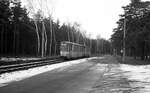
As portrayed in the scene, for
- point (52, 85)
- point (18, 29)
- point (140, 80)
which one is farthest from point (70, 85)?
point (18, 29)

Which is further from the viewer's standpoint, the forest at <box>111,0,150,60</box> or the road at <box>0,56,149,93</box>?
the forest at <box>111,0,150,60</box>

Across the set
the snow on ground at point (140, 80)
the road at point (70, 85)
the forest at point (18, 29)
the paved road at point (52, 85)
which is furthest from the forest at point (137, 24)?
the paved road at point (52, 85)

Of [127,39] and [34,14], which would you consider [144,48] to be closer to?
[127,39]

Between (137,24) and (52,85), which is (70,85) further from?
(137,24)

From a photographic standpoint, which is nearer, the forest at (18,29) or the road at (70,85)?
the road at (70,85)

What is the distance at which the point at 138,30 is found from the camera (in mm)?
43219

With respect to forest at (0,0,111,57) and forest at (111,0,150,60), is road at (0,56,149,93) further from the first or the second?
forest at (0,0,111,57)

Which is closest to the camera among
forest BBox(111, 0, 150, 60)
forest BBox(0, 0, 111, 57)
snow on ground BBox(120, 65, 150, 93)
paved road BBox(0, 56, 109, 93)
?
paved road BBox(0, 56, 109, 93)

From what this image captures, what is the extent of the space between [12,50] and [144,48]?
41708mm

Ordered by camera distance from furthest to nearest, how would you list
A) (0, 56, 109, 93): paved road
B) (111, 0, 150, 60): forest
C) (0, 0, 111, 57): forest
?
(0, 0, 111, 57): forest < (111, 0, 150, 60): forest < (0, 56, 109, 93): paved road

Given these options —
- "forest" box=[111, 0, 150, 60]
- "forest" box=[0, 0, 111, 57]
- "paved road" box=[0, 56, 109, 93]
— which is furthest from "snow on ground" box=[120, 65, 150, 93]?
"forest" box=[0, 0, 111, 57]

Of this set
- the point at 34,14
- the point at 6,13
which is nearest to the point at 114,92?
the point at 34,14

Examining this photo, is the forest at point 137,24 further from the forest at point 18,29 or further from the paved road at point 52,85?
the paved road at point 52,85

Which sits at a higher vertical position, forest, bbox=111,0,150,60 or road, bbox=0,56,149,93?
forest, bbox=111,0,150,60
